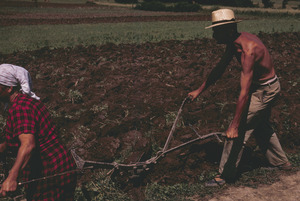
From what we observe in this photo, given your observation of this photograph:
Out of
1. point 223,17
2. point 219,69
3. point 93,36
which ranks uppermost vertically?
point 223,17

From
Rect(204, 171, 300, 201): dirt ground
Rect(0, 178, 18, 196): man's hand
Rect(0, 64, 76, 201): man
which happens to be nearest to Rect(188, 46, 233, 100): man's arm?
Rect(204, 171, 300, 201): dirt ground

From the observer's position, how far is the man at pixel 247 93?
10.3ft

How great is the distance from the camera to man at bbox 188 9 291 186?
10.3ft

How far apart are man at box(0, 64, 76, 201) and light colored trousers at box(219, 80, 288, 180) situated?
198 centimetres

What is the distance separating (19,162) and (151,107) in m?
3.66

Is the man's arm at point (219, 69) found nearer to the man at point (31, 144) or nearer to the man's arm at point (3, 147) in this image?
the man at point (31, 144)

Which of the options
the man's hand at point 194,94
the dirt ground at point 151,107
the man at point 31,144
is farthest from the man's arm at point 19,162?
the man's hand at point 194,94

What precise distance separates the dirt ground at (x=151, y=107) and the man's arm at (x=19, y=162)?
156cm

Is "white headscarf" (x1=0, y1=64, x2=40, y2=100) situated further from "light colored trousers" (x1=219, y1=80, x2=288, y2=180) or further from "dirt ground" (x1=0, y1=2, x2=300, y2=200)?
"light colored trousers" (x1=219, y1=80, x2=288, y2=180)

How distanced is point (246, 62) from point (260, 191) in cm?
169

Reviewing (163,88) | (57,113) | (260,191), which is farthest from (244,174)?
(57,113)

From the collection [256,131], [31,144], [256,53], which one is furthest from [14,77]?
[256,131]

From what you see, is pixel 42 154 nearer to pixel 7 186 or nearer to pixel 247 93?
pixel 7 186

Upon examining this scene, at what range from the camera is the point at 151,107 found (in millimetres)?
5652
